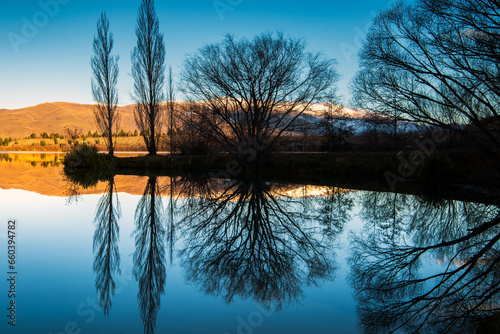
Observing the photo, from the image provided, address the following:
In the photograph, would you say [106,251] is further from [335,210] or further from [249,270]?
[335,210]

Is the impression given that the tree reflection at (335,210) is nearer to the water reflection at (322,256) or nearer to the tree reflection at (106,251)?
the water reflection at (322,256)

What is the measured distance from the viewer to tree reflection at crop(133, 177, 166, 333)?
9.34 ft

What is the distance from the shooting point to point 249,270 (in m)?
3.68

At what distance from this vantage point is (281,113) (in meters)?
14.9

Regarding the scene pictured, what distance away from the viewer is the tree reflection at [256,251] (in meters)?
3.31

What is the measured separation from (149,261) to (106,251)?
793 millimetres

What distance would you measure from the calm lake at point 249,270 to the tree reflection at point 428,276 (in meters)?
0.02

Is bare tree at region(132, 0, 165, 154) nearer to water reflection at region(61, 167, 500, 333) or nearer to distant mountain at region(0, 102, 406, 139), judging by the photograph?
water reflection at region(61, 167, 500, 333)

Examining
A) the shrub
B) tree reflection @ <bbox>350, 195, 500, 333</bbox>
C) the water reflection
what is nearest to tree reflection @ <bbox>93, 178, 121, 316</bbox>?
the water reflection

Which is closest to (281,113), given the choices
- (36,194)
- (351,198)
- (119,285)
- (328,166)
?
(328,166)

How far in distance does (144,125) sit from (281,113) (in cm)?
1218

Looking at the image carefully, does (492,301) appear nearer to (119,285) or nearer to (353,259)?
(353,259)

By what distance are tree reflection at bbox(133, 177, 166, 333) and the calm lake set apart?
2 cm

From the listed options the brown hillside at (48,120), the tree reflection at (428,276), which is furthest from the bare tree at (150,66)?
the brown hillside at (48,120)
